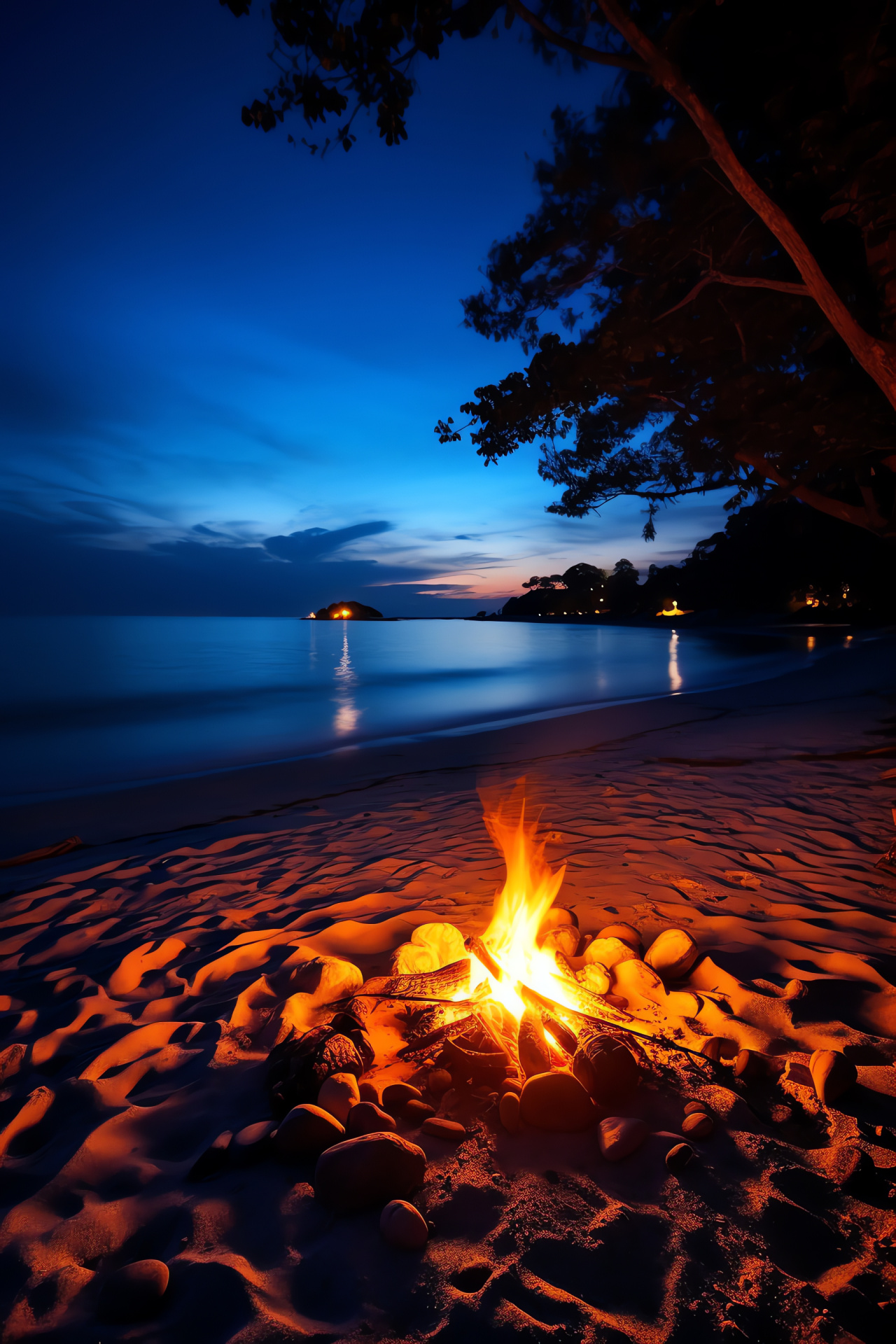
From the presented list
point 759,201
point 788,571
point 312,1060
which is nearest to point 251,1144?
point 312,1060

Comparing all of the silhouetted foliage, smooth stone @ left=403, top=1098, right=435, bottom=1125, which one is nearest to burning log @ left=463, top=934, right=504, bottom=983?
smooth stone @ left=403, top=1098, right=435, bottom=1125

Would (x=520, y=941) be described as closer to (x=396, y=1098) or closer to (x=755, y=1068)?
(x=396, y=1098)

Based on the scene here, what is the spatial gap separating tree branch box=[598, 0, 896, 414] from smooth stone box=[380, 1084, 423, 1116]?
6.67m

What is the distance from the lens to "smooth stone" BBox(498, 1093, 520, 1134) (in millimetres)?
2168

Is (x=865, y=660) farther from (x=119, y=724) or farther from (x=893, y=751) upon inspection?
(x=119, y=724)

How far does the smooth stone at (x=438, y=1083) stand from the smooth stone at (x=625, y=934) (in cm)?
124

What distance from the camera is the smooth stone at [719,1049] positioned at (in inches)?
96.4

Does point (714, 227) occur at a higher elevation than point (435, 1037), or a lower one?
higher

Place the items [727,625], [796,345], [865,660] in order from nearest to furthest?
[796,345] → [865,660] → [727,625]

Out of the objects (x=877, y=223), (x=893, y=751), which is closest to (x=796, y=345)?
(x=877, y=223)

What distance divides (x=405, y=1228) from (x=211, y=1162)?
0.77 metres

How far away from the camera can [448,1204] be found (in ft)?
6.14

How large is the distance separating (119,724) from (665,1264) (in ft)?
63.1

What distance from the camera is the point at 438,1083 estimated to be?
2383mm
